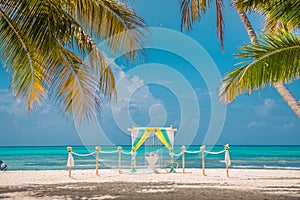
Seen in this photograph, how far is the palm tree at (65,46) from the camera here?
4660mm

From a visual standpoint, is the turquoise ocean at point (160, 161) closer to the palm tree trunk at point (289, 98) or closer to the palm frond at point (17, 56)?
the palm tree trunk at point (289, 98)

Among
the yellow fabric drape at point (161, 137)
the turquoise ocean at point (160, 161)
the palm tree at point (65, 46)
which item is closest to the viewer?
the palm tree at point (65, 46)

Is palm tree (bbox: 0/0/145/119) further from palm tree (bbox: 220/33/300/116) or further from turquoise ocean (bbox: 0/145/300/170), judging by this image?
turquoise ocean (bbox: 0/145/300/170)

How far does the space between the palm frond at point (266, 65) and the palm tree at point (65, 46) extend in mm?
1554

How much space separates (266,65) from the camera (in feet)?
16.4

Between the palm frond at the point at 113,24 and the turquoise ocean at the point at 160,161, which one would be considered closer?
the palm frond at the point at 113,24

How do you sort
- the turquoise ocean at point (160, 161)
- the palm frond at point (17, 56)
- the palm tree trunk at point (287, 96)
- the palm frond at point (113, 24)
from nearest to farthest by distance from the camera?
the palm frond at point (17, 56), the palm frond at point (113, 24), the palm tree trunk at point (287, 96), the turquoise ocean at point (160, 161)

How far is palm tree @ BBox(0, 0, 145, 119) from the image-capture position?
15.3ft

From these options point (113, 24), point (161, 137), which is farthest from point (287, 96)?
point (161, 137)

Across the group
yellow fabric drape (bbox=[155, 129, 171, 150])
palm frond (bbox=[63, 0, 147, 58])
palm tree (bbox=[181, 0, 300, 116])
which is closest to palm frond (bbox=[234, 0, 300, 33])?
palm tree (bbox=[181, 0, 300, 116])

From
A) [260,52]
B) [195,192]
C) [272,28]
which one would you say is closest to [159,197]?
[195,192]

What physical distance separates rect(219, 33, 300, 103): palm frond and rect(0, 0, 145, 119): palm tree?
1.55m

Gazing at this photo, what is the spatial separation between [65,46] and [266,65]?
2959 millimetres

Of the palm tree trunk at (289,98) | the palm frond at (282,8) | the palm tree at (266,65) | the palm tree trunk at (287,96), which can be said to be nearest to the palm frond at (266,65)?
the palm tree at (266,65)
